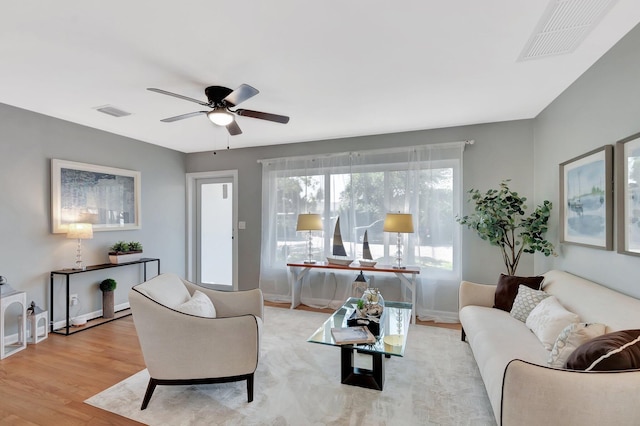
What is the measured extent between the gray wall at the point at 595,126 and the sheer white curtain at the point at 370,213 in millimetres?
946

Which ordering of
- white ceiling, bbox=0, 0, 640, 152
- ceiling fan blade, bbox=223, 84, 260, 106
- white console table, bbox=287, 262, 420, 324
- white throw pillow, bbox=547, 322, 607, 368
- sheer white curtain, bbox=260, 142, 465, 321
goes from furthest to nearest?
sheer white curtain, bbox=260, 142, 465, 321, white console table, bbox=287, 262, 420, 324, ceiling fan blade, bbox=223, 84, 260, 106, white ceiling, bbox=0, 0, 640, 152, white throw pillow, bbox=547, 322, 607, 368

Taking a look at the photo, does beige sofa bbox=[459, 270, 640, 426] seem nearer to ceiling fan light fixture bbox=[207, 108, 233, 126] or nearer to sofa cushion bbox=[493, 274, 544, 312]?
sofa cushion bbox=[493, 274, 544, 312]

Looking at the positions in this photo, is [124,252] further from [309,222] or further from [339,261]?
[339,261]

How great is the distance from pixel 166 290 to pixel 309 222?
2124mm

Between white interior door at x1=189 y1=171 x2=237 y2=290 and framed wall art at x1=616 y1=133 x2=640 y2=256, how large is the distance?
4.61 meters

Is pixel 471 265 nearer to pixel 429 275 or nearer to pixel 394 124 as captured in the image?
pixel 429 275

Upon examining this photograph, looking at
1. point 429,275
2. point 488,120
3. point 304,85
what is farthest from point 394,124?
point 429,275

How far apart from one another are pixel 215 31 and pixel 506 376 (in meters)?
2.47

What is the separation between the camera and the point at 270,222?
15.5ft

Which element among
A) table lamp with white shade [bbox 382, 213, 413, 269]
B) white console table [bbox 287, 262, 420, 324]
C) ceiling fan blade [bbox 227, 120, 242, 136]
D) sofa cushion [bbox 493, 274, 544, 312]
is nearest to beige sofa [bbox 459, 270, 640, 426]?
sofa cushion [bbox 493, 274, 544, 312]

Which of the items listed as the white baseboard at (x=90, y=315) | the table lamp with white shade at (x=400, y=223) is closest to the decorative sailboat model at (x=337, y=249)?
the table lamp with white shade at (x=400, y=223)

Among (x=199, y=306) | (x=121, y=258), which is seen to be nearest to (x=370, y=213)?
(x=199, y=306)

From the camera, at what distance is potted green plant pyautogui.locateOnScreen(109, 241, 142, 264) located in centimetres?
395

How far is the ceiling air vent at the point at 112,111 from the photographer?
10.3 ft
